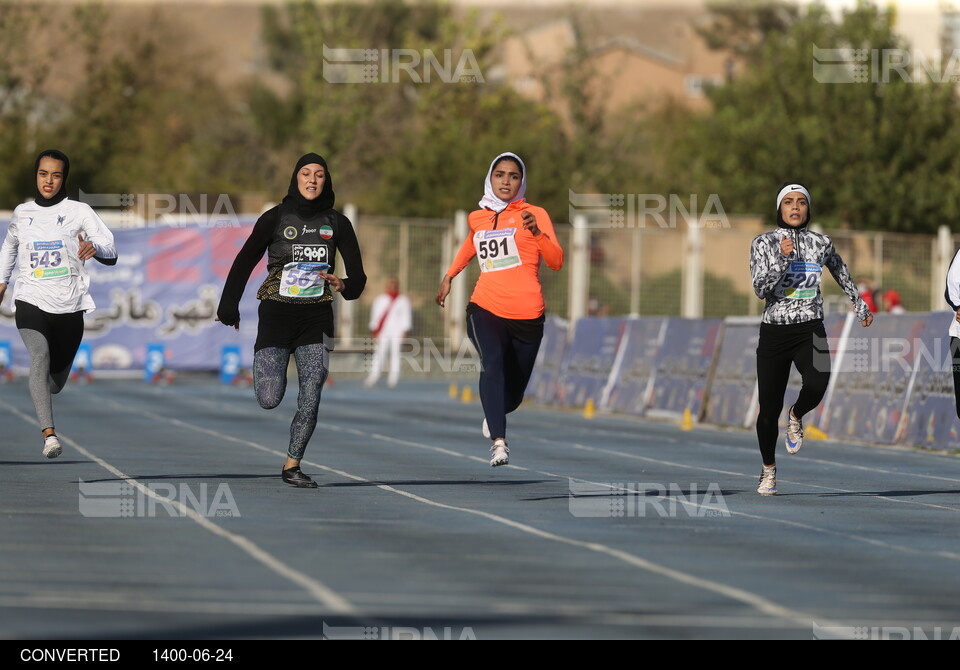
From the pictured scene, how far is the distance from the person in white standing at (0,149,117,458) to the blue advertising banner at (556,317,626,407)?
47.1 feet

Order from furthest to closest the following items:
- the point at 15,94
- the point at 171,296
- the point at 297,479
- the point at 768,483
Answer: the point at 15,94 → the point at 171,296 → the point at 768,483 → the point at 297,479

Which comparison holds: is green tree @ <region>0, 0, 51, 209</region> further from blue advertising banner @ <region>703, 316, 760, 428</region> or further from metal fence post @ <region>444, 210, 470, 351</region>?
blue advertising banner @ <region>703, 316, 760, 428</region>

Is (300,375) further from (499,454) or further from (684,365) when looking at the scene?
(684,365)

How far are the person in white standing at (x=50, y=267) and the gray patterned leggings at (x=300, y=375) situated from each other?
170 cm

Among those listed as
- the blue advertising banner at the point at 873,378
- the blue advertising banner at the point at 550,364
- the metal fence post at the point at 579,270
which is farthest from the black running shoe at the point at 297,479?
the metal fence post at the point at 579,270

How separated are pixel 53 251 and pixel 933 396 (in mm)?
9374

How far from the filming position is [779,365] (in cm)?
1267

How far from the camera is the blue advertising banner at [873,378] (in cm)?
1925

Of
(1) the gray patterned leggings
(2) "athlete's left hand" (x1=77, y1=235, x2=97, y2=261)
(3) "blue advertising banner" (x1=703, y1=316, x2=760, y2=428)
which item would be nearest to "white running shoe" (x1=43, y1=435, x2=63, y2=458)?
(2) "athlete's left hand" (x1=77, y1=235, x2=97, y2=261)

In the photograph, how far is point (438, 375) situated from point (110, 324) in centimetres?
749

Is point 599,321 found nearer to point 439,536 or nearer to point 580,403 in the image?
point 580,403

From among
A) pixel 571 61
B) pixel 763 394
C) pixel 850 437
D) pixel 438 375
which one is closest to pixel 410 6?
pixel 571 61

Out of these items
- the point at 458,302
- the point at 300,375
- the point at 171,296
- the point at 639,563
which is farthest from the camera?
the point at 458,302

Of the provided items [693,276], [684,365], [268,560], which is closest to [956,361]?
[268,560]
